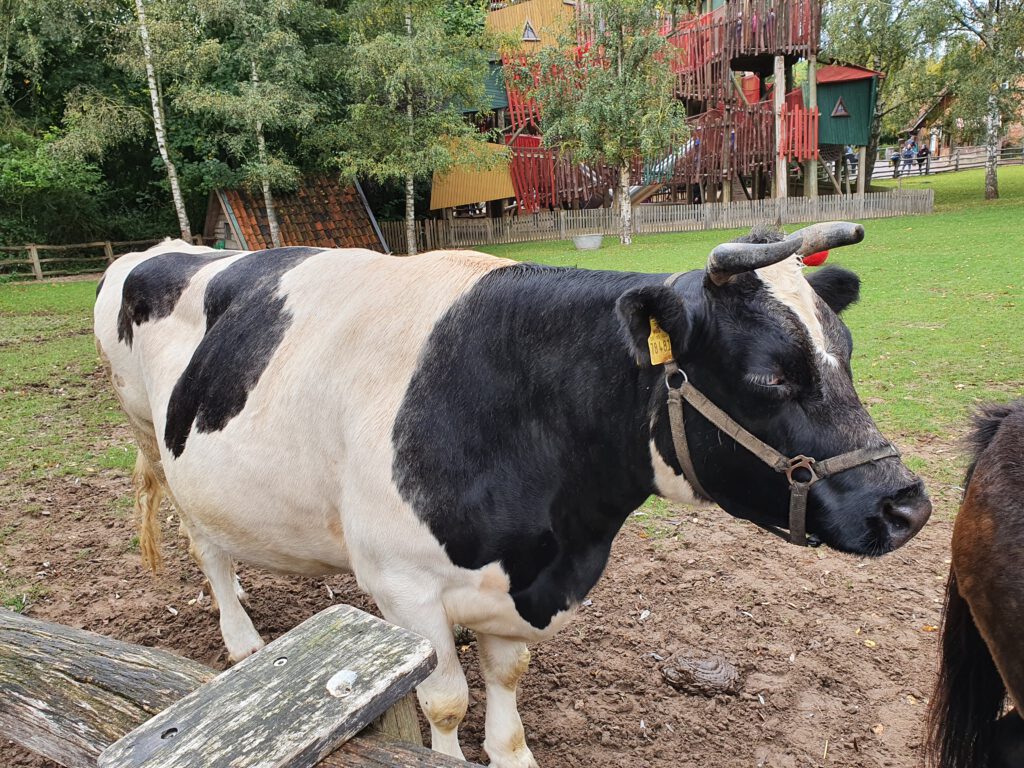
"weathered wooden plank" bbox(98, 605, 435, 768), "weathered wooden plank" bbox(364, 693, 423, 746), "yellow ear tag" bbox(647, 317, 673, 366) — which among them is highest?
"yellow ear tag" bbox(647, 317, 673, 366)

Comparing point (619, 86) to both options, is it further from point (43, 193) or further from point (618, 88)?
point (43, 193)

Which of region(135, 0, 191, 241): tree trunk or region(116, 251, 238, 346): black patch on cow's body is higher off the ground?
region(135, 0, 191, 241): tree trunk

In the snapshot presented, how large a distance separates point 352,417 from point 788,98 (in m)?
30.9

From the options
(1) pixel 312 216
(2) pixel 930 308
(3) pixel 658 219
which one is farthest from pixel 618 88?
(2) pixel 930 308

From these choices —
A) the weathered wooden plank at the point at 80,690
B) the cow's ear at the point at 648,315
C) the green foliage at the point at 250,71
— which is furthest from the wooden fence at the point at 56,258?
the cow's ear at the point at 648,315

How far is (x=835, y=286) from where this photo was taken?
239 centimetres

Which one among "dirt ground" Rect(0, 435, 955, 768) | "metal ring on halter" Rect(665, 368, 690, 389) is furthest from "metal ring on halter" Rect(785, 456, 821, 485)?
"dirt ground" Rect(0, 435, 955, 768)

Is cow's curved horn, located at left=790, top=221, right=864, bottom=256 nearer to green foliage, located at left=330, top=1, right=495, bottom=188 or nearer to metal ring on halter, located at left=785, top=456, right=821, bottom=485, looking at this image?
metal ring on halter, located at left=785, top=456, right=821, bottom=485

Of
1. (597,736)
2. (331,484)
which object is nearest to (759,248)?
(331,484)

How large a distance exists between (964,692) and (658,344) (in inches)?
61.3

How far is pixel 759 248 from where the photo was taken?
190cm

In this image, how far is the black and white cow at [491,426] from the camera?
1982 millimetres

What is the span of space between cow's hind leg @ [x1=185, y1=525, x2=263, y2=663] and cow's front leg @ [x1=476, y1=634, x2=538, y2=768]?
1409mm

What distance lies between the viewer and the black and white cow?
1.98 metres
